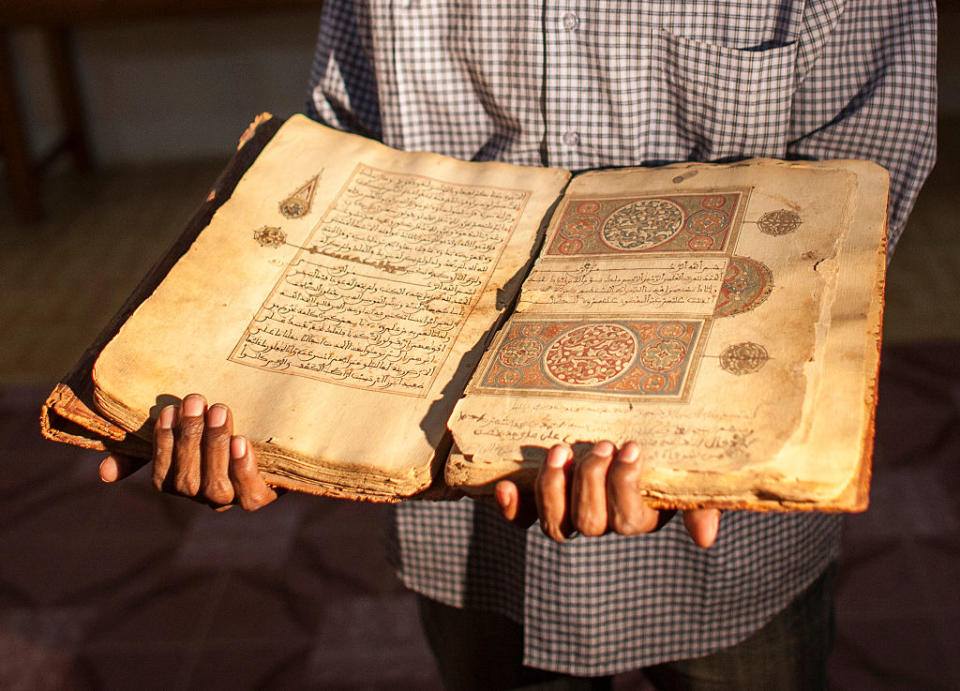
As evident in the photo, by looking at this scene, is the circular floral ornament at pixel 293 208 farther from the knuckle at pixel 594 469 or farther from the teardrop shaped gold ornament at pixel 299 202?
the knuckle at pixel 594 469

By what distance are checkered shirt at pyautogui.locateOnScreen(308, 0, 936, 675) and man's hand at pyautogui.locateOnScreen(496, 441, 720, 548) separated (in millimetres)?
362

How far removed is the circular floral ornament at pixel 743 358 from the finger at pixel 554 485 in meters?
0.14

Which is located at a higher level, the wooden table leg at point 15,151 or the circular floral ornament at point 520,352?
the circular floral ornament at point 520,352

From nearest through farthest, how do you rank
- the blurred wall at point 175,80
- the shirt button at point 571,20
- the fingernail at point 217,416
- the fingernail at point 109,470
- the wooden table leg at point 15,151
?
the fingernail at point 217,416 → the fingernail at point 109,470 → the shirt button at point 571,20 → the wooden table leg at point 15,151 → the blurred wall at point 175,80

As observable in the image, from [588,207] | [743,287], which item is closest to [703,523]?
[743,287]

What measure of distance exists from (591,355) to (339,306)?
24cm

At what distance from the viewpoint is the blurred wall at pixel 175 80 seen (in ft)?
13.4

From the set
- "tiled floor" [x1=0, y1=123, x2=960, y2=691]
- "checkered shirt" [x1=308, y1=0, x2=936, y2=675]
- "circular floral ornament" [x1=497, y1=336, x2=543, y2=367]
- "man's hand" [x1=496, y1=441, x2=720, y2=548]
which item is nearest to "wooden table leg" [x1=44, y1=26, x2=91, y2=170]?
"tiled floor" [x1=0, y1=123, x2=960, y2=691]

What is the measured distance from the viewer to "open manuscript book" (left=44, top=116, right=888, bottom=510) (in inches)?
26.3

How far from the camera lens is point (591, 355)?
29.3 inches

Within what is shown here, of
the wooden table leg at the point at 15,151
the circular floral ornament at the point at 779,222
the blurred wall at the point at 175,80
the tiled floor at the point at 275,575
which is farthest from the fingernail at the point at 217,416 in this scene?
the blurred wall at the point at 175,80

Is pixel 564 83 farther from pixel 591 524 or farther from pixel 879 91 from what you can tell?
pixel 591 524

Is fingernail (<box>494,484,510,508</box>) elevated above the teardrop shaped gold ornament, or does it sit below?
below

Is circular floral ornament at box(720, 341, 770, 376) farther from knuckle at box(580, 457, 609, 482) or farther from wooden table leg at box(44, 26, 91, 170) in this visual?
wooden table leg at box(44, 26, 91, 170)
